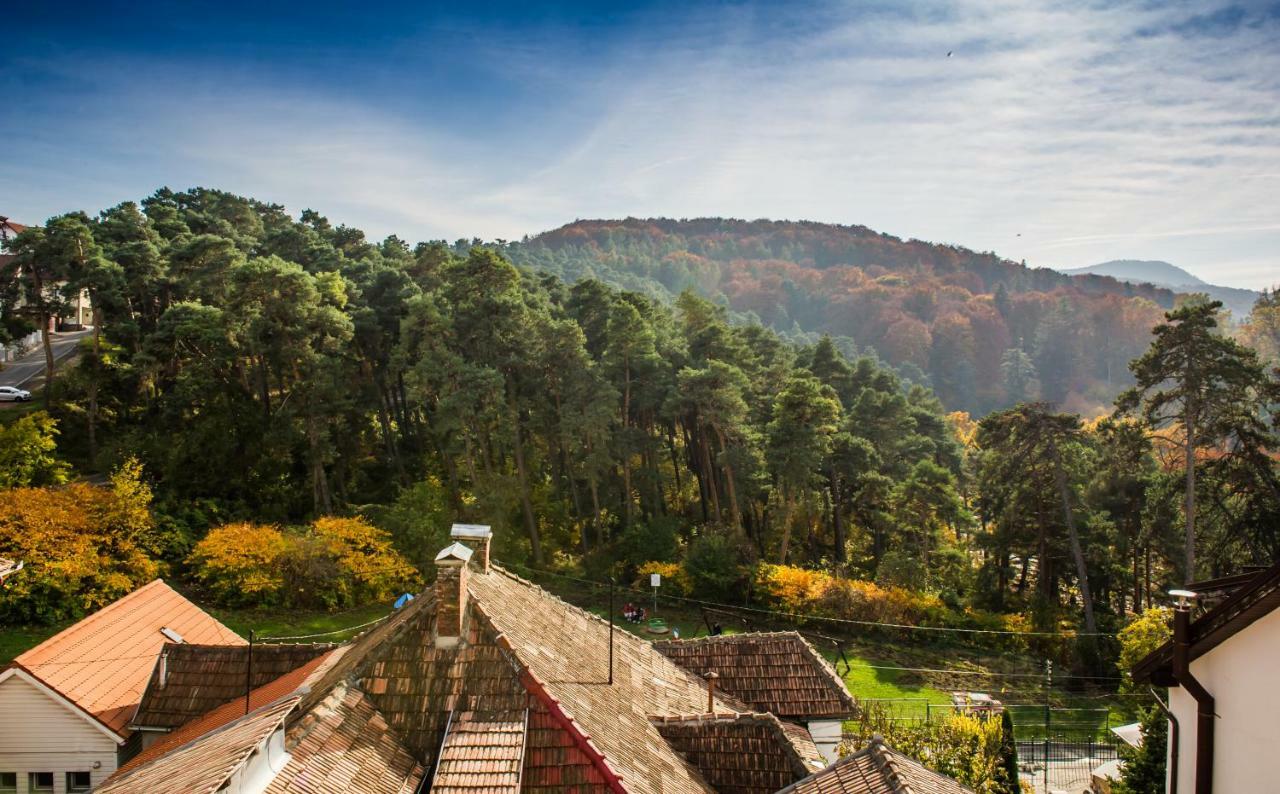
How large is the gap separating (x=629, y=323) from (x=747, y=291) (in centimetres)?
11135

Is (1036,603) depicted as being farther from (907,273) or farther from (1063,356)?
(907,273)

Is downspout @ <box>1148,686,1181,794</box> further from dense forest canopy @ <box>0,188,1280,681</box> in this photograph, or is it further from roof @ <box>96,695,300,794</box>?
dense forest canopy @ <box>0,188,1280,681</box>

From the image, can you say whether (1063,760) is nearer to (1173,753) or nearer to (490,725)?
(1173,753)

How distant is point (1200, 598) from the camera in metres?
7.68

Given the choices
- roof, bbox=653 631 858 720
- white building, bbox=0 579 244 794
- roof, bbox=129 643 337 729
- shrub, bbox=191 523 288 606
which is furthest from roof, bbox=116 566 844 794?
shrub, bbox=191 523 288 606

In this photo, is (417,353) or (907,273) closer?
(417,353)

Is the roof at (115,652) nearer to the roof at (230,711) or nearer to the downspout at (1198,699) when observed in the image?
the roof at (230,711)

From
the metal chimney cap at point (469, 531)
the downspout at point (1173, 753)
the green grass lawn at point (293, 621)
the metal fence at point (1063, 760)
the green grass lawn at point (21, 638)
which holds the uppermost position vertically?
the metal chimney cap at point (469, 531)

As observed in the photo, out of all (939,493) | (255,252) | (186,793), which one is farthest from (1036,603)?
(255,252)

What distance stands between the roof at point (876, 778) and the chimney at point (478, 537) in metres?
5.49

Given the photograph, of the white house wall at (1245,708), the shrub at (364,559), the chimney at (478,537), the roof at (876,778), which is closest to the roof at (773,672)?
the roof at (876,778)

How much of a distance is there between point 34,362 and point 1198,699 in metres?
51.0

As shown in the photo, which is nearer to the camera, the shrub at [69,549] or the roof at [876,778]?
the roof at [876,778]

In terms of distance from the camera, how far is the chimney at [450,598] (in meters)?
9.45
